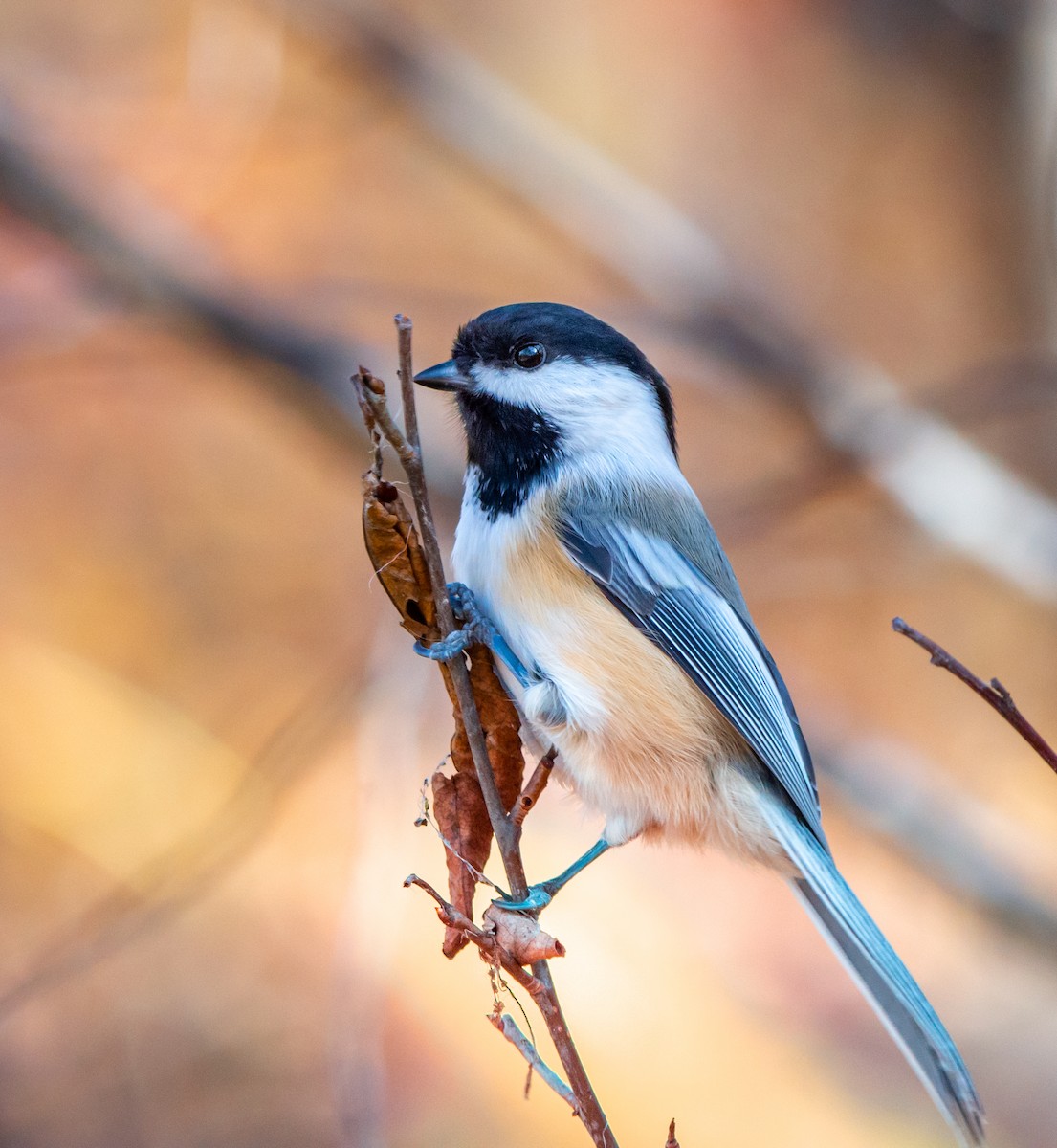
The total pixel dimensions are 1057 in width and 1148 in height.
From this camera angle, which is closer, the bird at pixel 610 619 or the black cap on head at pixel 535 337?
the bird at pixel 610 619

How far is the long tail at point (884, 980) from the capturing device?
1178mm

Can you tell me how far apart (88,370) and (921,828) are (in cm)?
310

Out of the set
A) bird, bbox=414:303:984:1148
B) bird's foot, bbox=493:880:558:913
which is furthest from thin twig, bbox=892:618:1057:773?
bird, bbox=414:303:984:1148

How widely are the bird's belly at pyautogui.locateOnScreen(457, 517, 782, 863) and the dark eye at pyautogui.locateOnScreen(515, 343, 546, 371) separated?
0.94 feet

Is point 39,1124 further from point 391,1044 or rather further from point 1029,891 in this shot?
point 1029,891

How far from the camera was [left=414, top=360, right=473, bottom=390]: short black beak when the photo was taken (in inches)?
64.2

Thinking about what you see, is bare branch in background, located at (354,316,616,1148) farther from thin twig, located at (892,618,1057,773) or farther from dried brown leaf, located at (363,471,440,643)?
thin twig, located at (892,618,1057,773)

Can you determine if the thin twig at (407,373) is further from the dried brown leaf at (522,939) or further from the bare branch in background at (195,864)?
the bare branch in background at (195,864)

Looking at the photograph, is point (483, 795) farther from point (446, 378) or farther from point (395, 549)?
point (446, 378)

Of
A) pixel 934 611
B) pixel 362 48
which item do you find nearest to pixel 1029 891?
pixel 934 611

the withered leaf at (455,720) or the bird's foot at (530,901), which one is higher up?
the withered leaf at (455,720)

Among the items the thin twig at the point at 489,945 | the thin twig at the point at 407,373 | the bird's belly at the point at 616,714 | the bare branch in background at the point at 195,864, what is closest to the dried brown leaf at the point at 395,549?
the thin twig at the point at 407,373

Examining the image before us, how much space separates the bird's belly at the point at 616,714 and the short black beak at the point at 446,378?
10.0 inches

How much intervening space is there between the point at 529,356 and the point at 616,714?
554mm
